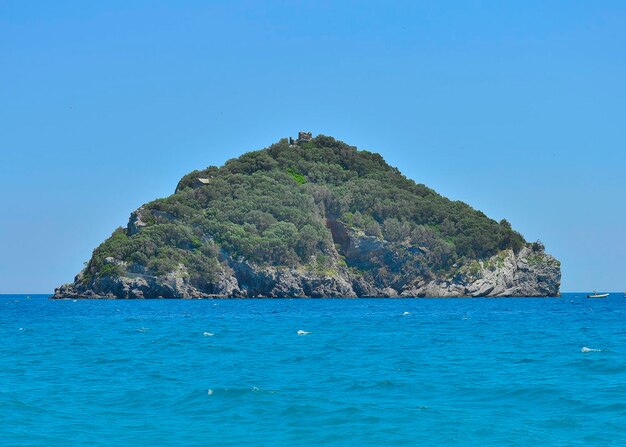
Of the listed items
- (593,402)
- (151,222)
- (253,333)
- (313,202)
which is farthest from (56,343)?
(313,202)

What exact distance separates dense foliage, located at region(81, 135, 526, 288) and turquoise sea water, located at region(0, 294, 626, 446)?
257 ft

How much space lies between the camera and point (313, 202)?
143875 mm

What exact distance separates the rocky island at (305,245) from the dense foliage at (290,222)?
19cm

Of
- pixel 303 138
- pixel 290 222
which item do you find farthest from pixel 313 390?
pixel 303 138

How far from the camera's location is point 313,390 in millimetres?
27047

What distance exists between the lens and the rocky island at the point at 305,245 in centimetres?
12538

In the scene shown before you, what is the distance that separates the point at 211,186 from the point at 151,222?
47.7ft

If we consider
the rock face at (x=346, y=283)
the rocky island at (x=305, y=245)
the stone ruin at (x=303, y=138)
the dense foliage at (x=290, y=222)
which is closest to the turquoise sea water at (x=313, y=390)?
the rock face at (x=346, y=283)

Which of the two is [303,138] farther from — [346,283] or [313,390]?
[313,390]

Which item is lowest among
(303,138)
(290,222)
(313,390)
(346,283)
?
(313,390)

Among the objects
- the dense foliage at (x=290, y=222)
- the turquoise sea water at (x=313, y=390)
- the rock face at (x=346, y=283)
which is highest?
the dense foliage at (x=290, y=222)

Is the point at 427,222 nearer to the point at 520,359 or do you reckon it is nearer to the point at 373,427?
the point at 520,359

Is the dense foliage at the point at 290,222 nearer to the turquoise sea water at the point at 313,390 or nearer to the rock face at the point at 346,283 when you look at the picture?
the rock face at the point at 346,283

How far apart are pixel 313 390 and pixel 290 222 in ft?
365
